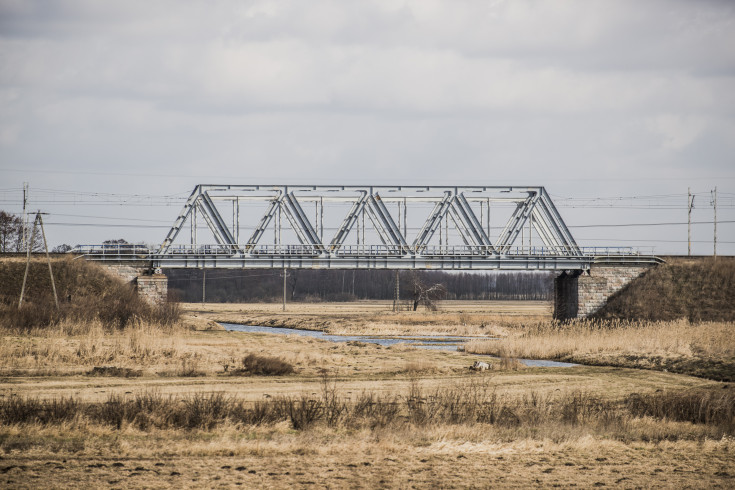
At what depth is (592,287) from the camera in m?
78.9

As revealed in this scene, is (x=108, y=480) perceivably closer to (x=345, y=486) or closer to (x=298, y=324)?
(x=345, y=486)

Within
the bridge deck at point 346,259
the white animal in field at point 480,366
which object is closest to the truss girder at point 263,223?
the bridge deck at point 346,259

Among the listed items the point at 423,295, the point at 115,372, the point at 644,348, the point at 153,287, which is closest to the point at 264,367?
the point at 115,372

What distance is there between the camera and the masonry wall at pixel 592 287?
78.2 meters

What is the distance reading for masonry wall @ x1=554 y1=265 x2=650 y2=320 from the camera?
7819cm

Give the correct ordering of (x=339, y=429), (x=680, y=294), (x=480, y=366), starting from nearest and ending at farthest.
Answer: (x=339, y=429) → (x=480, y=366) → (x=680, y=294)

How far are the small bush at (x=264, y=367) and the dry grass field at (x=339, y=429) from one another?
26 cm

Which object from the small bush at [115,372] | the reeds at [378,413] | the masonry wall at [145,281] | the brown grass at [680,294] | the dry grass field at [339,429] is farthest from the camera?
the brown grass at [680,294]

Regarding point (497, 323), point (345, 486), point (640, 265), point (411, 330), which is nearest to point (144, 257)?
point (411, 330)

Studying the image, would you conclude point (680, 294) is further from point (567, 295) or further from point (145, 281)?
point (145, 281)

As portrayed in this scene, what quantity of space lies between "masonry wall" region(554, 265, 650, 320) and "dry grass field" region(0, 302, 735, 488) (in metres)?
41.6

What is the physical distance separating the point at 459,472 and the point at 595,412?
832 cm

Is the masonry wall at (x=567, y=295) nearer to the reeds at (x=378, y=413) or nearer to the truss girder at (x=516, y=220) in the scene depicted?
the truss girder at (x=516, y=220)

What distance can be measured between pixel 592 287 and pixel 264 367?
49.5 metres
